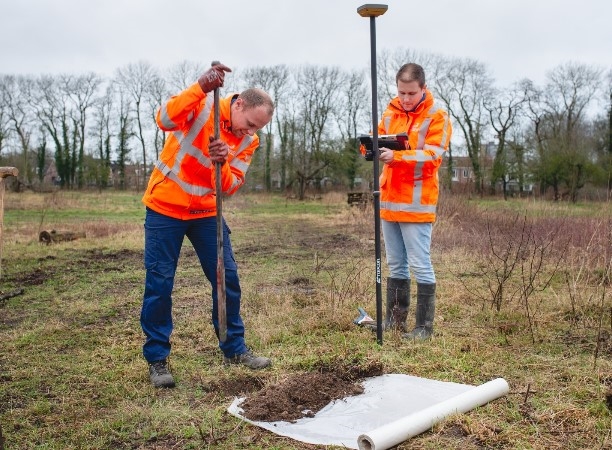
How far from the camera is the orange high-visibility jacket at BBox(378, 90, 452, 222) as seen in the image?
4.57 m

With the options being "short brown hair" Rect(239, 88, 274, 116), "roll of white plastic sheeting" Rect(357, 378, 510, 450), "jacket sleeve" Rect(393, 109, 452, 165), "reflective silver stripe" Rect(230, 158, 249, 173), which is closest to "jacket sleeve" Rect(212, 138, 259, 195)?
"reflective silver stripe" Rect(230, 158, 249, 173)

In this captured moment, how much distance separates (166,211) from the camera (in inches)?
149

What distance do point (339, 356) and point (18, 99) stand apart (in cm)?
4691

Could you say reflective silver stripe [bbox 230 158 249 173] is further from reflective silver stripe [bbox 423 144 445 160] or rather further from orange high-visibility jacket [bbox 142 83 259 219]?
reflective silver stripe [bbox 423 144 445 160]

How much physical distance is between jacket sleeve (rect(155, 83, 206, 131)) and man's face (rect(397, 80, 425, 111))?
5.47 ft

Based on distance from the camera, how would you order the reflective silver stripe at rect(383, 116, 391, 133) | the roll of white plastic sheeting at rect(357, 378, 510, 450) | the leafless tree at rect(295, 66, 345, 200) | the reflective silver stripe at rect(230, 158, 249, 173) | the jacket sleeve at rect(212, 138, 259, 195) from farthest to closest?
the leafless tree at rect(295, 66, 345, 200), the reflective silver stripe at rect(383, 116, 391, 133), the reflective silver stripe at rect(230, 158, 249, 173), the jacket sleeve at rect(212, 138, 259, 195), the roll of white plastic sheeting at rect(357, 378, 510, 450)

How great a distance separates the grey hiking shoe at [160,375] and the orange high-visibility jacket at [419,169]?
2110 mm

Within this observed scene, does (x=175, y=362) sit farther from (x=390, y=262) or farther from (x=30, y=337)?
(x=390, y=262)

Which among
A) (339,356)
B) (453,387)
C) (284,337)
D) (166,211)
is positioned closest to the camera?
(453,387)

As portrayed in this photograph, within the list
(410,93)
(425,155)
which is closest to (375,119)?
(410,93)

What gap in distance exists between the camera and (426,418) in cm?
291

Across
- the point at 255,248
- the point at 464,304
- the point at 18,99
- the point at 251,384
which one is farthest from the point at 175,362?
the point at 18,99

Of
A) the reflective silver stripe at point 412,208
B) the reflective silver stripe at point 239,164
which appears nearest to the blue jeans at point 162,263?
the reflective silver stripe at point 239,164

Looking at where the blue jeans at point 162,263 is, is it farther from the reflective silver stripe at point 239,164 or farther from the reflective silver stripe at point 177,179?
the reflective silver stripe at point 239,164
